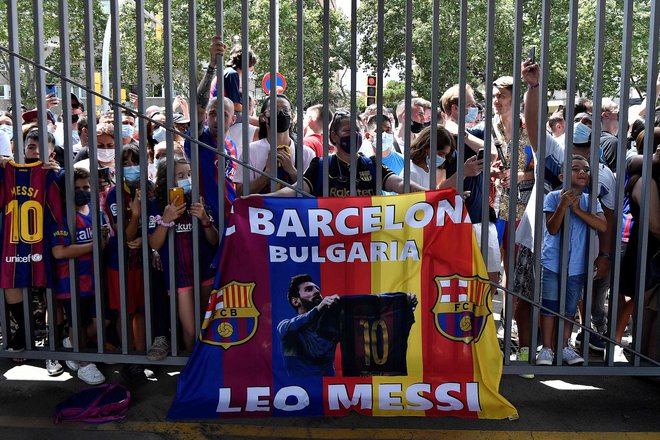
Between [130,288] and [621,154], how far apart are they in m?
Answer: 3.31

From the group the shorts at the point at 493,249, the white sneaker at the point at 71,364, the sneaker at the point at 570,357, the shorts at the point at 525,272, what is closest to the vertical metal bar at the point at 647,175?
the sneaker at the point at 570,357

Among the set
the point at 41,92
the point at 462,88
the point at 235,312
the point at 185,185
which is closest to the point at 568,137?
the point at 462,88

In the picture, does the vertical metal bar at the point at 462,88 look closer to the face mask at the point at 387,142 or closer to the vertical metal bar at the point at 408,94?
the vertical metal bar at the point at 408,94

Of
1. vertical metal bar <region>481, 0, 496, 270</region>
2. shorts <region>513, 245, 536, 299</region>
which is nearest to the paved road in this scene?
shorts <region>513, 245, 536, 299</region>

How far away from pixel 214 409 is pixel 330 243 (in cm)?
120

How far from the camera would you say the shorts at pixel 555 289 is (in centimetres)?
455

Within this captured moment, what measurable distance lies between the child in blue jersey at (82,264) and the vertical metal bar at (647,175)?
348cm

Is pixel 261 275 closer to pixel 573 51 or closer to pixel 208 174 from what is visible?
pixel 208 174

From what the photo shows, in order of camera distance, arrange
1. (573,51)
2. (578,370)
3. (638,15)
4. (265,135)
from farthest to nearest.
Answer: (638,15) < (265,135) < (578,370) < (573,51)

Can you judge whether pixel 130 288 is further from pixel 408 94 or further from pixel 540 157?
pixel 540 157

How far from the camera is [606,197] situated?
189 inches

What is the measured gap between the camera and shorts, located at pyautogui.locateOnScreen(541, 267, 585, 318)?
14.9 feet

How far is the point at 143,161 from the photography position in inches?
168

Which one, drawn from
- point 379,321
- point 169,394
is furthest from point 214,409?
point 379,321
